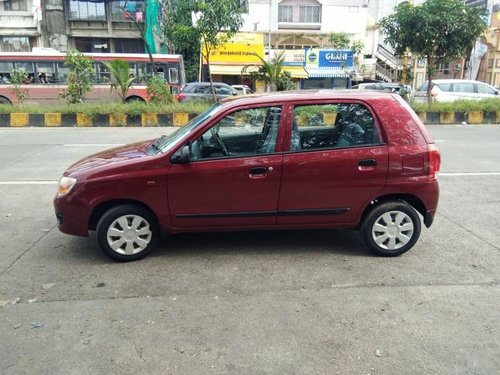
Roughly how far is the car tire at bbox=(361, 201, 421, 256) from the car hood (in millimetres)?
2240

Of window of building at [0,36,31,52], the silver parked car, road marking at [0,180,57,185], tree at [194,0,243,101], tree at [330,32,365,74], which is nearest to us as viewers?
road marking at [0,180,57,185]

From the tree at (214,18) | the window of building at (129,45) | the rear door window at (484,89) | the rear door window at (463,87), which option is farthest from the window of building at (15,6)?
the rear door window at (484,89)

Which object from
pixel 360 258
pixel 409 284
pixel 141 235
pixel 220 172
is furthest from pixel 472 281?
pixel 141 235

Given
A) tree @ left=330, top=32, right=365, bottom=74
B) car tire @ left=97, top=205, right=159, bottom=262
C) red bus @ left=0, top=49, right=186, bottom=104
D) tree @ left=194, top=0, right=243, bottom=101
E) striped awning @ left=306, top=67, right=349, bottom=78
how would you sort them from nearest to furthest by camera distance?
car tire @ left=97, top=205, right=159, bottom=262 → tree @ left=194, top=0, right=243, bottom=101 → red bus @ left=0, top=49, right=186, bottom=104 → tree @ left=330, top=32, right=365, bottom=74 → striped awning @ left=306, top=67, right=349, bottom=78

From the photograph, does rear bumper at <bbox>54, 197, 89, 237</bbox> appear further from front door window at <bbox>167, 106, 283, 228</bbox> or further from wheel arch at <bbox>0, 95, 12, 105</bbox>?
wheel arch at <bbox>0, 95, 12, 105</bbox>

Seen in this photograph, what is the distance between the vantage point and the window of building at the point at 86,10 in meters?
32.0

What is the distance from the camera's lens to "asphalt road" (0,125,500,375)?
9.34 ft

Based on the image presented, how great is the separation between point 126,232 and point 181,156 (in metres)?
0.89

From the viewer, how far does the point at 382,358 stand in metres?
2.86

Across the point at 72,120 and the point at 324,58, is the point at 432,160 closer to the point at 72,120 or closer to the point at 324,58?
the point at 72,120

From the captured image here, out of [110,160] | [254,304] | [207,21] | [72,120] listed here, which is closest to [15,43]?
[72,120]

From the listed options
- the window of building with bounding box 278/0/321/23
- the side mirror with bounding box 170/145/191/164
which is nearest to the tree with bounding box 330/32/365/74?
the window of building with bounding box 278/0/321/23

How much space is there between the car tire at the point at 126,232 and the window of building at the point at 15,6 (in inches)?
1319

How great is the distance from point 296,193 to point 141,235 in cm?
150
